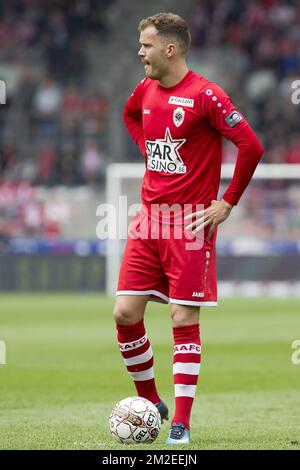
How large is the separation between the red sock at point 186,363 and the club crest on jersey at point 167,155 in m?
0.90

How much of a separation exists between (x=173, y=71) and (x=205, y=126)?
0.36m

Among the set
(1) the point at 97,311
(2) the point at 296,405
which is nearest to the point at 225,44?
(1) the point at 97,311

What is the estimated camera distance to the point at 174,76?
6.65 metres

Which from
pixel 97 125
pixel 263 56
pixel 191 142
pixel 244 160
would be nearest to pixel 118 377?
pixel 191 142

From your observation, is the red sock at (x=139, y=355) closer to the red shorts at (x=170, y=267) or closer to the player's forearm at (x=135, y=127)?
the red shorts at (x=170, y=267)

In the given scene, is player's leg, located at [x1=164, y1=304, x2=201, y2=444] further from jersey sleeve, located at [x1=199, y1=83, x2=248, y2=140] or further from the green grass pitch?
jersey sleeve, located at [x1=199, y1=83, x2=248, y2=140]

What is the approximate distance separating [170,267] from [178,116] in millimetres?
847

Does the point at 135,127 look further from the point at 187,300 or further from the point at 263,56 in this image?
the point at 263,56

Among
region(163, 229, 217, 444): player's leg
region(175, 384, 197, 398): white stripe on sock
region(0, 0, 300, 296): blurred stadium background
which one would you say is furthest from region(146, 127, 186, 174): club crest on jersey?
region(0, 0, 300, 296): blurred stadium background

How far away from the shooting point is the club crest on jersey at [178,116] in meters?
6.57

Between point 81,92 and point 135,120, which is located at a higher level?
point 81,92

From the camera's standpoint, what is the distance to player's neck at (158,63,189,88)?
21.8 feet

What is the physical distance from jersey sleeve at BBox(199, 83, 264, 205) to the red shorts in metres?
0.34

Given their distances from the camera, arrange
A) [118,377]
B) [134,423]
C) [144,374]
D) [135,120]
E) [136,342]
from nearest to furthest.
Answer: [134,423], [136,342], [144,374], [135,120], [118,377]
